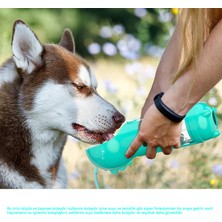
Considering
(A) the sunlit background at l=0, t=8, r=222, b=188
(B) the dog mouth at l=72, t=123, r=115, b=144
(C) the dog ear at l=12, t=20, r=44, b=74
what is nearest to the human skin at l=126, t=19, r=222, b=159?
(B) the dog mouth at l=72, t=123, r=115, b=144

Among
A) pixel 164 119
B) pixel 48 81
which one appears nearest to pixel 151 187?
pixel 48 81

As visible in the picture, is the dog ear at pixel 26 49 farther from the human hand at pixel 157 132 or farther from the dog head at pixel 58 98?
the human hand at pixel 157 132

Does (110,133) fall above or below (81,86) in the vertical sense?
below

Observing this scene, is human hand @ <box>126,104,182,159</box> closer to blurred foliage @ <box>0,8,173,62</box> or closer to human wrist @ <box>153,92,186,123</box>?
human wrist @ <box>153,92,186,123</box>

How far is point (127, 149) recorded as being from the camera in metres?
2.64

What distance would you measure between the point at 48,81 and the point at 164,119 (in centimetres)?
67

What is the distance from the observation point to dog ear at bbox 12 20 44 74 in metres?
2.62

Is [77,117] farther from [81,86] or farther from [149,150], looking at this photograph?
[149,150]

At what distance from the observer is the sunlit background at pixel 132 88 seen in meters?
3.28

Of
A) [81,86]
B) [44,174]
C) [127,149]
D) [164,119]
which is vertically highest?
[164,119]

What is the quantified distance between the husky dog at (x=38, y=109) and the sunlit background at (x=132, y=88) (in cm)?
53

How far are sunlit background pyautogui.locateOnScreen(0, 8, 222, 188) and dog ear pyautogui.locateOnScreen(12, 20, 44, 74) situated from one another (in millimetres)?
551
